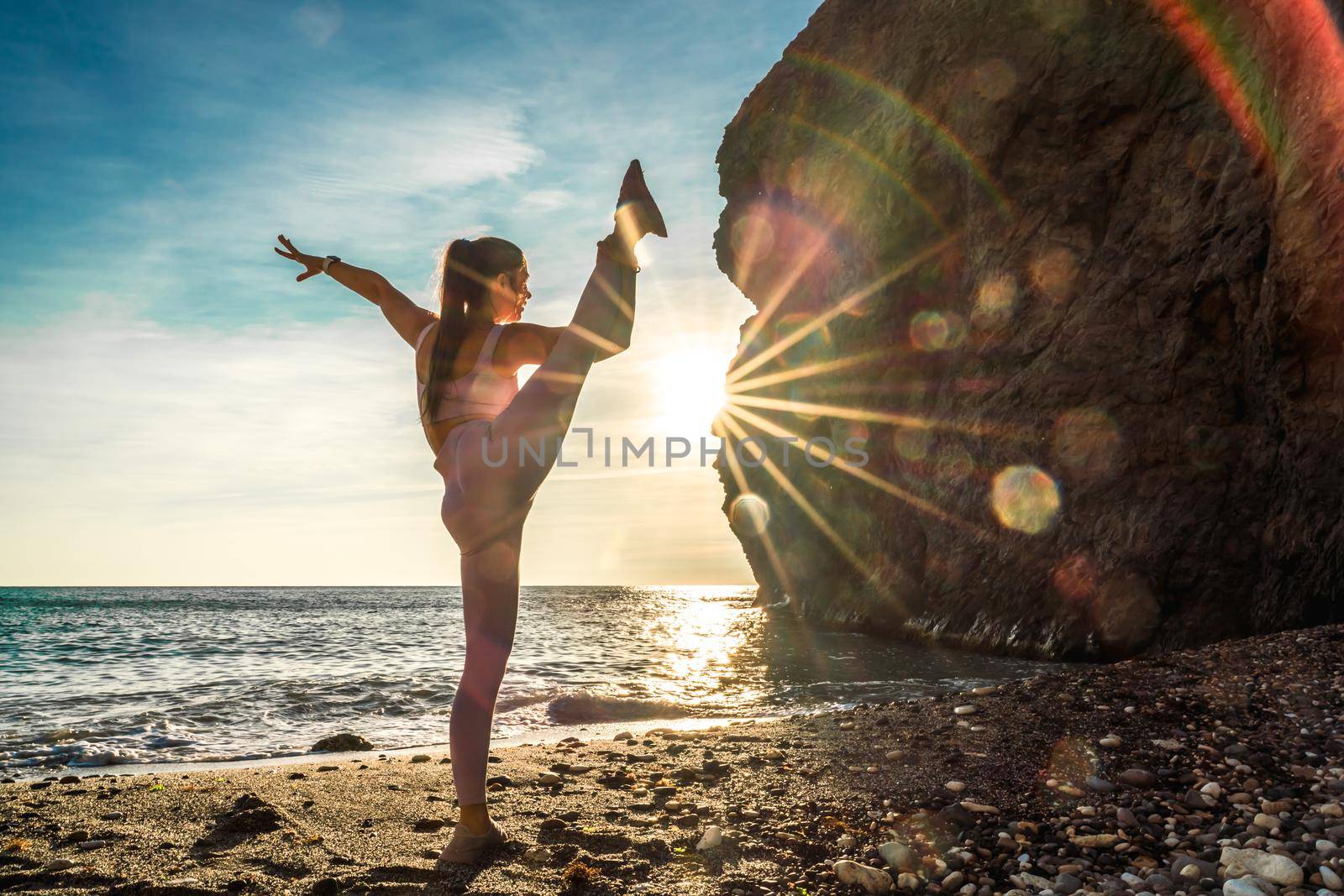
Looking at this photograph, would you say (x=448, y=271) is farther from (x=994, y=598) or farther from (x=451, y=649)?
(x=994, y=598)

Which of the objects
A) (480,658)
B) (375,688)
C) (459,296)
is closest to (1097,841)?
(480,658)

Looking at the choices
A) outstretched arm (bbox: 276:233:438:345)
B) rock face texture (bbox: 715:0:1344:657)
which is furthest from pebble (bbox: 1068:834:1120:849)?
rock face texture (bbox: 715:0:1344:657)

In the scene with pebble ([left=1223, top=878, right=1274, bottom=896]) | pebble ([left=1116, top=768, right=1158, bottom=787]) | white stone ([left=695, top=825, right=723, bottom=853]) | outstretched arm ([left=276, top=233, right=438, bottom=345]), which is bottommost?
white stone ([left=695, top=825, right=723, bottom=853])

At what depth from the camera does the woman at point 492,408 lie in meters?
2.61

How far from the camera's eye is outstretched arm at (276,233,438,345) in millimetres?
3260

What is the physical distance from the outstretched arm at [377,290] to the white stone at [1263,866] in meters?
3.42

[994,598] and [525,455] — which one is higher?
[525,455]

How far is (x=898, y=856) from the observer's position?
274 centimetres

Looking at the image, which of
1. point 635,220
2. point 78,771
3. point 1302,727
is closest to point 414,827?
point 635,220

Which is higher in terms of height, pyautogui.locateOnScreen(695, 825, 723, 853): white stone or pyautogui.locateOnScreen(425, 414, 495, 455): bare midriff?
pyautogui.locateOnScreen(425, 414, 495, 455): bare midriff

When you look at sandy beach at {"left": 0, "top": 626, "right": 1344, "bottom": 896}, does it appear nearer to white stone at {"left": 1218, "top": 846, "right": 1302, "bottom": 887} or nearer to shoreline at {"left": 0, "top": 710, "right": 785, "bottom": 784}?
white stone at {"left": 1218, "top": 846, "right": 1302, "bottom": 887}

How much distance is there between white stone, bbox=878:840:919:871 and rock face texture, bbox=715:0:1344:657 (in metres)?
9.33

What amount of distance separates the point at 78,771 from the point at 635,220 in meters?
6.09

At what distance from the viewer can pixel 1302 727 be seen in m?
3.81
